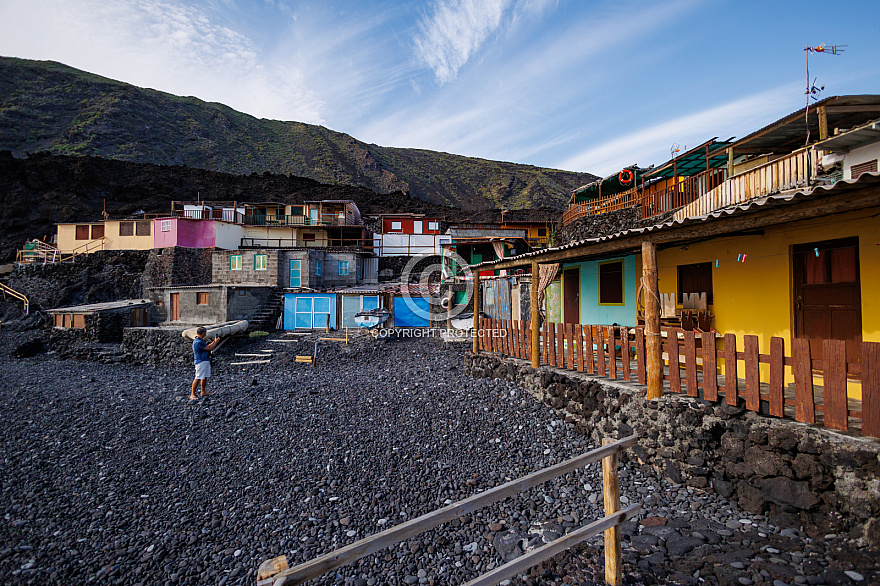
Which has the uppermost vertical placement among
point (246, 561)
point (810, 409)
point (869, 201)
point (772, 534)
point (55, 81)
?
point (55, 81)

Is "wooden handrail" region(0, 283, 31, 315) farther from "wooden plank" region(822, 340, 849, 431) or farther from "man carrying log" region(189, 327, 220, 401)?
"wooden plank" region(822, 340, 849, 431)

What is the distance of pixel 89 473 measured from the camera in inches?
266

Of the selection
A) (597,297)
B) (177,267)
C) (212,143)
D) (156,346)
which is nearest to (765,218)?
(597,297)

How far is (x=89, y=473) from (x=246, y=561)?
15.1 ft

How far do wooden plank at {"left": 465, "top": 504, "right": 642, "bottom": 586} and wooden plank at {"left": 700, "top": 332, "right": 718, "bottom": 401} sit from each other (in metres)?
2.63

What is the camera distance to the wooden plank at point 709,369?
197 inches

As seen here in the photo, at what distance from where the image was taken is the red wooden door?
5516 mm

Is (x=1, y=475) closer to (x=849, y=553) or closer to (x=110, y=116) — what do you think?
(x=849, y=553)

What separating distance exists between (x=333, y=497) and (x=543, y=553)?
3.81 m

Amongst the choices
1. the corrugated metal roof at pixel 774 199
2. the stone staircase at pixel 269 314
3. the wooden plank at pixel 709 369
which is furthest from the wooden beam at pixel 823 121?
the stone staircase at pixel 269 314

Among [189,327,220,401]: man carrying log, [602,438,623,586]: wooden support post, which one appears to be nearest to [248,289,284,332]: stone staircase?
[189,327,220,401]: man carrying log

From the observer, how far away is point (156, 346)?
1820cm

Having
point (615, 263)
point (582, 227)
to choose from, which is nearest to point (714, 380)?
point (615, 263)

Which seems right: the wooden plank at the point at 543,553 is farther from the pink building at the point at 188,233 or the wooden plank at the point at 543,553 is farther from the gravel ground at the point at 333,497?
the pink building at the point at 188,233
